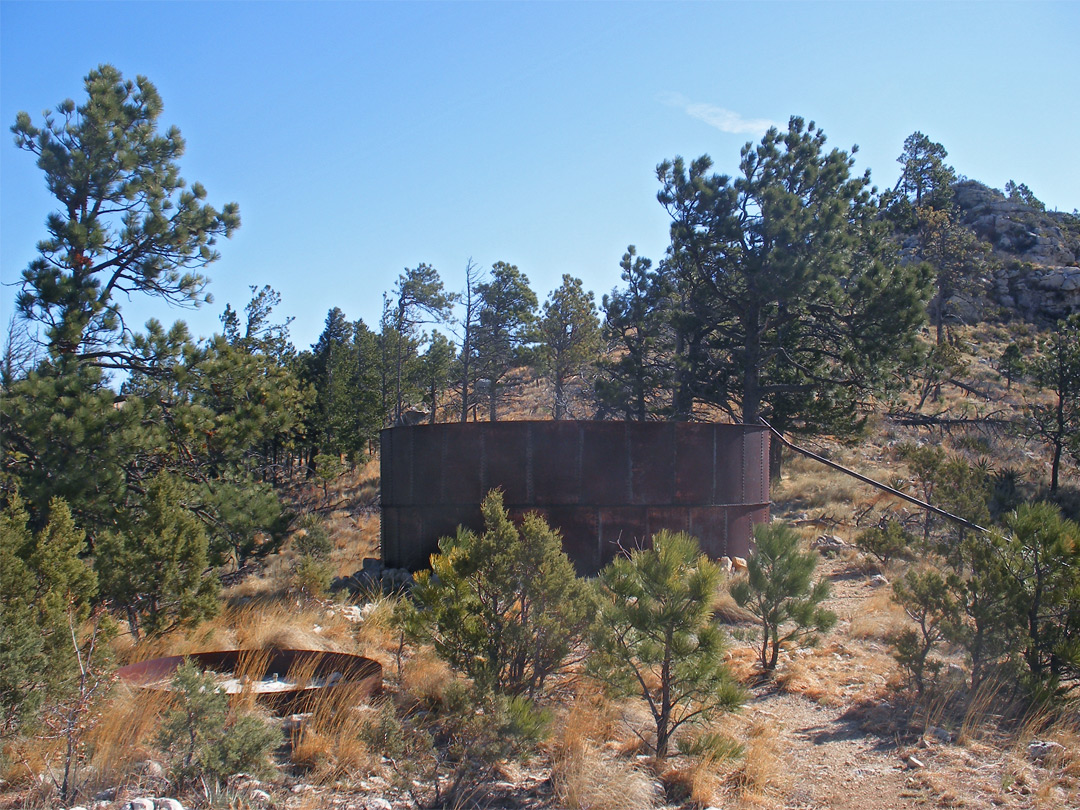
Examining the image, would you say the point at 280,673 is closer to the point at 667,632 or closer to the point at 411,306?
the point at 667,632

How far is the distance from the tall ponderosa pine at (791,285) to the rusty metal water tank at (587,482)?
707cm

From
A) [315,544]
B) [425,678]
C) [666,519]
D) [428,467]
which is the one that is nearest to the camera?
[425,678]

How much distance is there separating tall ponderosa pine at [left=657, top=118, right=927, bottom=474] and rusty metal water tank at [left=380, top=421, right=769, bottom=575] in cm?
707

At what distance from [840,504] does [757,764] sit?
18215mm

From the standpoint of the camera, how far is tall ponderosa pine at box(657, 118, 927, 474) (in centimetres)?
1869

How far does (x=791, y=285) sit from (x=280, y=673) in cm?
1490

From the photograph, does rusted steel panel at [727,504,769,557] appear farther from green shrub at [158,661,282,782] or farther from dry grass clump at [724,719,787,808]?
green shrub at [158,661,282,782]

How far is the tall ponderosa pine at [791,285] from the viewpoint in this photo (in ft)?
61.3

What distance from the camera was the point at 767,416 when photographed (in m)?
23.4

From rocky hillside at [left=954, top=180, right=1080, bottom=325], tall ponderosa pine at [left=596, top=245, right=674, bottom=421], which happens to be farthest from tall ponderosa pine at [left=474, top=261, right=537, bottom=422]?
rocky hillside at [left=954, top=180, right=1080, bottom=325]

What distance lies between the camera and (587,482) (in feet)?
41.4

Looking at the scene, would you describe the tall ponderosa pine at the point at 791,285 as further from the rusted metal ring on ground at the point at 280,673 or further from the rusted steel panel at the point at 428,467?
the rusted metal ring on ground at the point at 280,673

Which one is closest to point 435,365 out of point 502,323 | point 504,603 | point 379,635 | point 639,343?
point 502,323

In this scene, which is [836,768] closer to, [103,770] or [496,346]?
[103,770]
